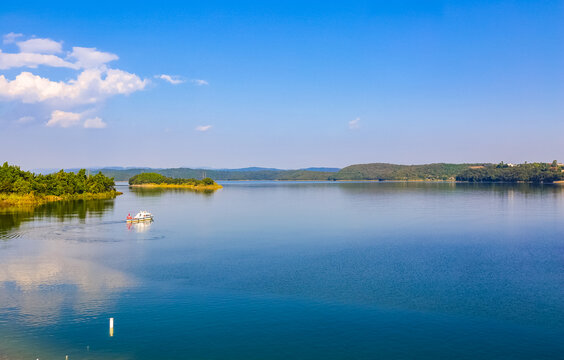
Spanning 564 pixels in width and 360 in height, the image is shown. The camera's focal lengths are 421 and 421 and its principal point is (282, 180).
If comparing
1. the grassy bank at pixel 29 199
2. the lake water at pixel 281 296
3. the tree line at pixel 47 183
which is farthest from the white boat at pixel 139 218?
the tree line at pixel 47 183

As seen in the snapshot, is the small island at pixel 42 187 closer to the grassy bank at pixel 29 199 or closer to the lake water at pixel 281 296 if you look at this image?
the grassy bank at pixel 29 199

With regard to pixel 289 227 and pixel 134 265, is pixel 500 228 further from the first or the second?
pixel 134 265

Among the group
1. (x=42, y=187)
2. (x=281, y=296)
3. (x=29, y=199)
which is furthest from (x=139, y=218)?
(x=42, y=187)

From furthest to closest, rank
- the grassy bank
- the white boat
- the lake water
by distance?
1. the grassy bank
2. the white boat
3. the lake water

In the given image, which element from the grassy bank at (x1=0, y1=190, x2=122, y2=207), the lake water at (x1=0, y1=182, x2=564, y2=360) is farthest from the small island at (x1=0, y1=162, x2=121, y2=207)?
the lake water at (x1=0, y1=182, x2=564, y2=360)

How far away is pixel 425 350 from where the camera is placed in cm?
2259

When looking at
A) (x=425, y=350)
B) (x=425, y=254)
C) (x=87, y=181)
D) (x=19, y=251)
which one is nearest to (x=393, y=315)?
(x=425, y=350)

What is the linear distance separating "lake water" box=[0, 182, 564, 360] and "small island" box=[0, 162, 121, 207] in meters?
51.4

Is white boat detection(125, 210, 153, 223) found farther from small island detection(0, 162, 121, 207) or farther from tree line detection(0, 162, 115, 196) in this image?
tree line detection(0, 162, 115, 196)

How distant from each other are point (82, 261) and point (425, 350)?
1349 inches

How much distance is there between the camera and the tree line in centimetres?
10394

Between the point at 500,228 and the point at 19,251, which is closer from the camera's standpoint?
the point at 19,251

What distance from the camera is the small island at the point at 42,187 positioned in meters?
103

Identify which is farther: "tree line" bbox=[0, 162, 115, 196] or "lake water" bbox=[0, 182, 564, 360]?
"tree line" bbox=[0, 162, 115, 196]
